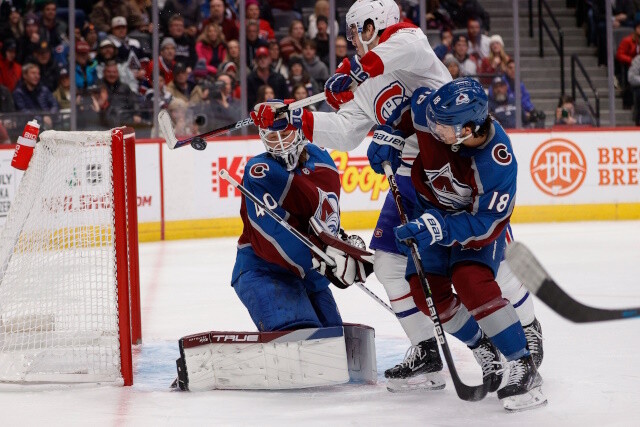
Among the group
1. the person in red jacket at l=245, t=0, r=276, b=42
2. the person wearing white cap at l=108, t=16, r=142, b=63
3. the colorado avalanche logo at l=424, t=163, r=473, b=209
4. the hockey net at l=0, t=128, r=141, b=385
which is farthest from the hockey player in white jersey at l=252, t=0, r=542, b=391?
the person in red jacket at l=245, t=0, r=276, b=42

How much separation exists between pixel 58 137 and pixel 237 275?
2.42 ft

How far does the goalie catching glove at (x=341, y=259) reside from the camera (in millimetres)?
3375

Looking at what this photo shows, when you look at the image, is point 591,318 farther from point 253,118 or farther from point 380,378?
point 253,118

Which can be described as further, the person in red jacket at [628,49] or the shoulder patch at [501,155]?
the person in red jacket at [628,49]

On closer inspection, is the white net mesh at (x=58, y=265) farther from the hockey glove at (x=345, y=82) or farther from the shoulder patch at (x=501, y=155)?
the shoulder patch at (x=501, y=155)

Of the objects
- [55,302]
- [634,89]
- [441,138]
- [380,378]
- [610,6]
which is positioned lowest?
[380,378]

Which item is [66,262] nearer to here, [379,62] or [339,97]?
[339,97]

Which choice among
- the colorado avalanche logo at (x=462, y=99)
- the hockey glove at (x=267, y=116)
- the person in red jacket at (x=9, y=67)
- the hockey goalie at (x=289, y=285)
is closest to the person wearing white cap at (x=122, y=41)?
the person in red jacket at (x=9, y=67)

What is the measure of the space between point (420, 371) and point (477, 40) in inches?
217

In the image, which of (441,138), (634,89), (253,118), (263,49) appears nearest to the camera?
(441,138)

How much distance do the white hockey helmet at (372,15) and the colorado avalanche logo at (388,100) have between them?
15 centimetres

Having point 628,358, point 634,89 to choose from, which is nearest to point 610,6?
point 634,89

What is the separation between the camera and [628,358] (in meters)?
3.67

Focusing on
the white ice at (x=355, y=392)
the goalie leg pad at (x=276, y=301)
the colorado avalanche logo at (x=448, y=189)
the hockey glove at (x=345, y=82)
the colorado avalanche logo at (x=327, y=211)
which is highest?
the hockey glove at (x=345, y=82)
